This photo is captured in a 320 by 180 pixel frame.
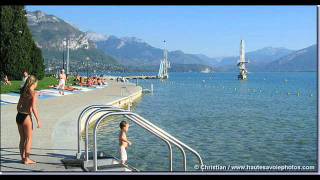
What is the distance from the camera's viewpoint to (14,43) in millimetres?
33375

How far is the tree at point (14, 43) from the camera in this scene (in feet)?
110

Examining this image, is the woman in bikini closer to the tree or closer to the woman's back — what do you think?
the woman's back

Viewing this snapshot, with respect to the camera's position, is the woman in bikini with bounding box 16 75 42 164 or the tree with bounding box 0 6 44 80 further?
the tree with bounding box 0 6 44 80

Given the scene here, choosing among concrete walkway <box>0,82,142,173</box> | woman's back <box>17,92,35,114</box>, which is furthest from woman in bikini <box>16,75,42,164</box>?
concrete walkway <box>0,82,142,173</box>

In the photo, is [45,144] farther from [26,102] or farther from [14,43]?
[14,43]

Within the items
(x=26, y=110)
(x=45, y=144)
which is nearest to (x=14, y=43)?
(x=45, y=144)

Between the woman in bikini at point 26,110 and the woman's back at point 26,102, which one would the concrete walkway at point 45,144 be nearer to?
the woman in bikini at point 26,110

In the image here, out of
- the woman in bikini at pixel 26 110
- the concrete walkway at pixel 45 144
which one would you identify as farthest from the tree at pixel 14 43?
the woman in bikini at pixel 26 110

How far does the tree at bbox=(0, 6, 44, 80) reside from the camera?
3344cm

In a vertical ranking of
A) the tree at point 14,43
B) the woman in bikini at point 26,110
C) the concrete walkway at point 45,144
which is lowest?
the concrete walkway at point 45,144
